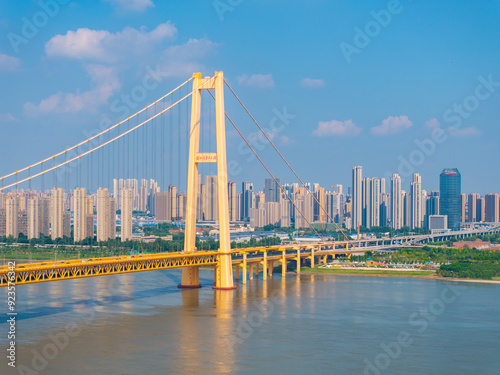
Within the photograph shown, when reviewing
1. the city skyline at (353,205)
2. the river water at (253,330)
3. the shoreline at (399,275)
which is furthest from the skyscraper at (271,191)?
the river water at (253,330)

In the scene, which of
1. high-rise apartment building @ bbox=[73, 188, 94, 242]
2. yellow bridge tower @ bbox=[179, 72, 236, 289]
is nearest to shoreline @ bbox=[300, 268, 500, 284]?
yellow bridge tower @ bbox=[179, 72, 236, 289]

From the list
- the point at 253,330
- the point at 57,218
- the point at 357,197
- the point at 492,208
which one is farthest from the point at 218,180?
the point at 492,208

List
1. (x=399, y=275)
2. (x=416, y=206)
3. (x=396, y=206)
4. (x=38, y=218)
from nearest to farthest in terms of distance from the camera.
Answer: (x=399, y=275) < (x=38, y=218) < (x=396, y=206) < (x=416, y=206)

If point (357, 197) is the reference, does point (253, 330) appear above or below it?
below

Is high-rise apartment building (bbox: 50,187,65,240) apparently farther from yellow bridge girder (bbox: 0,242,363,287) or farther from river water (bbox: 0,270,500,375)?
yellow bridge girder (bbox: 0,242,363,287)

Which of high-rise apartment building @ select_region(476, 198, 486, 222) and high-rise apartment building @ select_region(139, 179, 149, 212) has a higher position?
high-rise apartment building @ select_region(139, 179, 149, 212)

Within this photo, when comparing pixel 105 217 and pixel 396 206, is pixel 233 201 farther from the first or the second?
pixel 105 217
